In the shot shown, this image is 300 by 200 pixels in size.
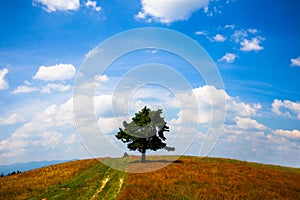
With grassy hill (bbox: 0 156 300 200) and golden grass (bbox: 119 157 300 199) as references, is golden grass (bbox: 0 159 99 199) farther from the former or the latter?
golden grass (bbox: 119 157 300 199)

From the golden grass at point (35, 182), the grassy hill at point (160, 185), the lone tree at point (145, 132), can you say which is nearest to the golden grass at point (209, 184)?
the grassy hill at point (160, 185)

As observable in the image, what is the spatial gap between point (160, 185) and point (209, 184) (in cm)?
521

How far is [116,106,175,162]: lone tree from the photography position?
4262 centimetres

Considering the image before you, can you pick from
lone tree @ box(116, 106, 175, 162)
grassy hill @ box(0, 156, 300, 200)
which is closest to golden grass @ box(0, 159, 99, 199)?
grassy hill @ box(0, 156, 300, 200)

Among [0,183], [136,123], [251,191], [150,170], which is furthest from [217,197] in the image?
[0,183]

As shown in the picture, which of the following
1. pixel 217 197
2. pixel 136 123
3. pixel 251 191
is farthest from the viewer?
pixel 136 123

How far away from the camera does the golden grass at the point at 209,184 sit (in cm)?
2702

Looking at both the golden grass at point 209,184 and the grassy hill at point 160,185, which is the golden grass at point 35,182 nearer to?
the grassy hill at point 160,185

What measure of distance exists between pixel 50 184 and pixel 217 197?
835 inches

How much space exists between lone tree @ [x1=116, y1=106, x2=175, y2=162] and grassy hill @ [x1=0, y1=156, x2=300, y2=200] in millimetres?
3111

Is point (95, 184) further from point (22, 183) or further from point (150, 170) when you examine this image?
point (22, 183)

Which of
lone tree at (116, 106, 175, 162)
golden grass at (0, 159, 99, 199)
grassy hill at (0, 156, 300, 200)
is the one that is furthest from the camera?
lone tree at (116, 106, 175, 162)

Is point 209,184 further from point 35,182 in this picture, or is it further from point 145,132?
point 35,182

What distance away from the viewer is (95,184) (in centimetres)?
3247
